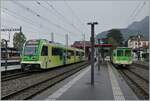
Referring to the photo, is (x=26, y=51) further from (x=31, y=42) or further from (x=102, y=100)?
(x=102, y=100)

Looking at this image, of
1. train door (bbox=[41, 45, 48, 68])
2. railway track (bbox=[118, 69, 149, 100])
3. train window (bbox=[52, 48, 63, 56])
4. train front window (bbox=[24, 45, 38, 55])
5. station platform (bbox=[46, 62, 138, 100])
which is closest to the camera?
station platform (bbox=[46, 62, 138, 100])

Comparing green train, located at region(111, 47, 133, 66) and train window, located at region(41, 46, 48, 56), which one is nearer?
train window, located at region(41, 46, 48, 56)

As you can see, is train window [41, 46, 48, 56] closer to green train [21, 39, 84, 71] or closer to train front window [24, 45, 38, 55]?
green train [21, 39, 84, 71]

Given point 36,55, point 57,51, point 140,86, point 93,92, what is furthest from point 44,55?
point 93,92

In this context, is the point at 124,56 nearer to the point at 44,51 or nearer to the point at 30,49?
the point at 44,51

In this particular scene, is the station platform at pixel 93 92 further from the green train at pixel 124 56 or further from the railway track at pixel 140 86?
the green train at pixel 124 56

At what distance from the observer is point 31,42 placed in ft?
95.5

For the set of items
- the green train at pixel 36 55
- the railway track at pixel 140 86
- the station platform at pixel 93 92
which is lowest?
the railway track at pixel 140 86

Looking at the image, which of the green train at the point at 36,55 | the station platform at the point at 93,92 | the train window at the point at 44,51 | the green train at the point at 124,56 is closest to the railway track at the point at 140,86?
the station platform at the point at 93,92

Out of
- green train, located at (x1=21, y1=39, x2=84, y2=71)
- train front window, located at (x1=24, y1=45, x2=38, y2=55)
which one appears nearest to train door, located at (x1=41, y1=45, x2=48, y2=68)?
green train, located at (x1=21, y1=39, x2=84, y2=71)

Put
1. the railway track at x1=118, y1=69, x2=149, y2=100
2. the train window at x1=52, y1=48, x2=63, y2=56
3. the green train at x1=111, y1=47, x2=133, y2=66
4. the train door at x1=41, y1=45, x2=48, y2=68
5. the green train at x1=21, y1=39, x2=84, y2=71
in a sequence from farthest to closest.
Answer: the green train at x1=111, y1=47, x2=133, y2=66 → the train window at x1=52, y1=48, x2=63, y2=56 → the train door at x1=41, y1=45, x2=48, y2=68 → the green train at x1=21, y1=39, x2=84, y2=71 → the railway track at x1=118, y1=69, x2=149, y2=100

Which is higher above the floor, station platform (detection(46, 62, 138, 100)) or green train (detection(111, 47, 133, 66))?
green train (detection(111, 47, 133, 66))

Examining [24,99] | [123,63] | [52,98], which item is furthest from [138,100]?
[123,63]

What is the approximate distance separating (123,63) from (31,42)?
13.5 metres
